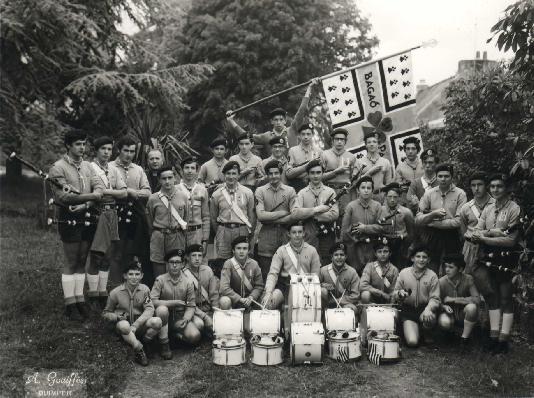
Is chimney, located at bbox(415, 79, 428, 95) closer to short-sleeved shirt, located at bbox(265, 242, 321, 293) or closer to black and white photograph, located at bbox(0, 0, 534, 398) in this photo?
black and white photograph, located at bbox(0, 0, 534, 398)

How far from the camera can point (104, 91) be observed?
1867cm

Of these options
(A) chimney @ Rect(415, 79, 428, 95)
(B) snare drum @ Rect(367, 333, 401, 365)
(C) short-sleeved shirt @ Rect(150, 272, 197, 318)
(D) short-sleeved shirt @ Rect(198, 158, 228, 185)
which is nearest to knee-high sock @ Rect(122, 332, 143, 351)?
(C) short-sleeved shirt @ Rect(150, 272, 197, 318)

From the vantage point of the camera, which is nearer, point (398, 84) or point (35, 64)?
point (398, 84)

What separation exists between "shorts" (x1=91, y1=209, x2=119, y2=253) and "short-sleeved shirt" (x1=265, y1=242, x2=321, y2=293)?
2260 millimetres

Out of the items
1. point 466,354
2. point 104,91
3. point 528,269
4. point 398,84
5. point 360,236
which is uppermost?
point 104,91

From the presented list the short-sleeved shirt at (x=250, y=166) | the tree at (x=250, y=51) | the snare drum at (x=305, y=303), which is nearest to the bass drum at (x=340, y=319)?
the snare drum at (x=305, y=303)

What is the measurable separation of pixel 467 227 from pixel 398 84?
3.42 m

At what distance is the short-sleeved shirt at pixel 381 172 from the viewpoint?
31.4 feet

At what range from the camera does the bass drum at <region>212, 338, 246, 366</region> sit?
7133 millimetres

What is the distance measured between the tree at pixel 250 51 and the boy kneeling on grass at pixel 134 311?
58.7 feet

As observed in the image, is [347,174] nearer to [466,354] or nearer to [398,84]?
[398,84]

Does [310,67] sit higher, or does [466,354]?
[310,67]

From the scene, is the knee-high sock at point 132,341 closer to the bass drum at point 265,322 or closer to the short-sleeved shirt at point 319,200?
the bass drum at point 265,322

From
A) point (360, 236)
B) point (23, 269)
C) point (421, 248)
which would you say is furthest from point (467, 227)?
point (23, 269)
